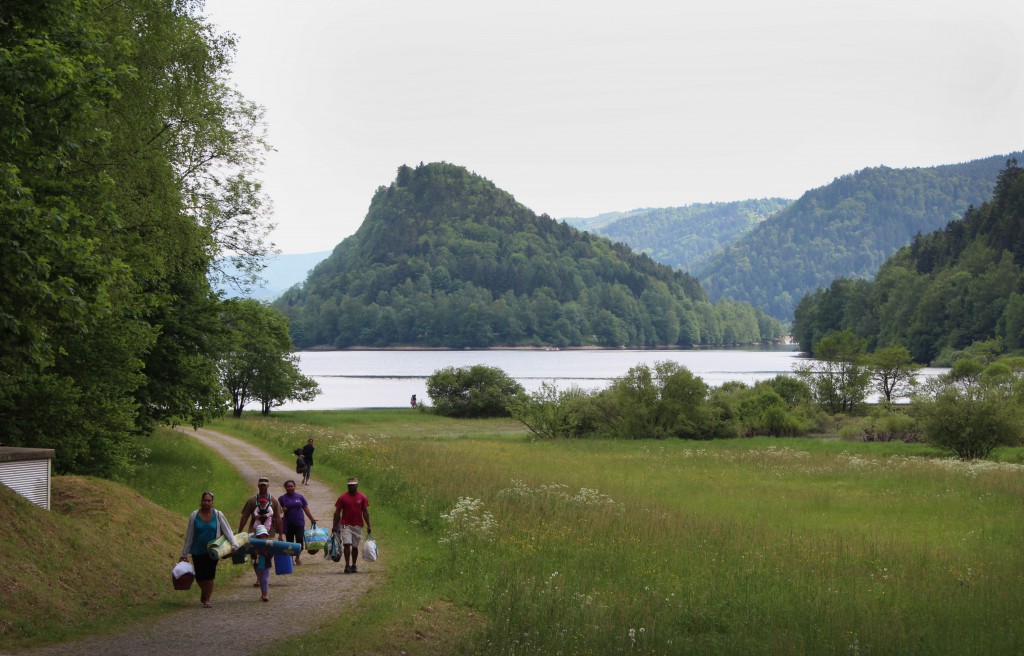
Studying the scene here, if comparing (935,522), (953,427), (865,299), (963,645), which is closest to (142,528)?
(963,645)

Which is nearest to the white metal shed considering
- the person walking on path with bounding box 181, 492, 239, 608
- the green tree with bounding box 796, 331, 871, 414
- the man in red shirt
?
the person walking on path with bounding box 181, 492, 239, 608

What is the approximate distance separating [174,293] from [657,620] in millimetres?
21045

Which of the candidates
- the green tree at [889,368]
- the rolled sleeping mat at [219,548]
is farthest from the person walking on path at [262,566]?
the green tree at [889,368]

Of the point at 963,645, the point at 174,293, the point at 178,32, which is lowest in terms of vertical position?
the point at 963,645

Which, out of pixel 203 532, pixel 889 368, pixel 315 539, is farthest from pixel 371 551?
pixel 889 368

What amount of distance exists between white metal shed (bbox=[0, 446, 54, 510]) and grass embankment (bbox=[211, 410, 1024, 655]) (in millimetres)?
6259

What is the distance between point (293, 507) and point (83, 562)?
3.61 metres

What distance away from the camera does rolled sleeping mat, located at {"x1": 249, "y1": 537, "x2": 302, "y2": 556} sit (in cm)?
1546

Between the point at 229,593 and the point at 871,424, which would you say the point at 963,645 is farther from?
the point at 871,424

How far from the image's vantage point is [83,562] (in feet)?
50.5

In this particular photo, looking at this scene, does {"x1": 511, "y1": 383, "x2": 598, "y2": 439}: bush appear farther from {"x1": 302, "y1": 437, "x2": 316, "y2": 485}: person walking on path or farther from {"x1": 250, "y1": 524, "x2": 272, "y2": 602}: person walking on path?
{"x1": 250, "y1": 524, "x2": 272, "y2": 602}: person walking on path

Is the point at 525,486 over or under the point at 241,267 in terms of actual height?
under

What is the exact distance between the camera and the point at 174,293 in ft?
101

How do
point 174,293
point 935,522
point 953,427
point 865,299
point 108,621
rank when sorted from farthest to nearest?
1. point 865,299
2. point 953,427
3. point 174,293
4. point 935,522
5. point 108,621
